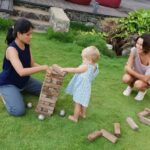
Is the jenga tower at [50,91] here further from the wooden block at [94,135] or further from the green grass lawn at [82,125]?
the wooden block at [94,135]

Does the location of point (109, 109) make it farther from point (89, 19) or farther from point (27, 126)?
point (89, 19)

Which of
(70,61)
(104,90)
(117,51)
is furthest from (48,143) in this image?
(117,51)

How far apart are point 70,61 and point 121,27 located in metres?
1.92

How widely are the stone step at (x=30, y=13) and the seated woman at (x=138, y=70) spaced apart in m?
3.70

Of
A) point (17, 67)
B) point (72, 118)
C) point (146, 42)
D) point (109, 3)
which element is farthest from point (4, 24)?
point (109, 3)

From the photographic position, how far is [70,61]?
7199mm

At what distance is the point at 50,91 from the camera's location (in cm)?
488

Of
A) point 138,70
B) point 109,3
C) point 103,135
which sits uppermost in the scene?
point 109,3

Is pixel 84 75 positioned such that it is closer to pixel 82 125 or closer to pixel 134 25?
pixel 82 125

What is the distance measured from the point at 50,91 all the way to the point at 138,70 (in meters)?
1.84

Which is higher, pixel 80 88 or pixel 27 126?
pixel 80 88

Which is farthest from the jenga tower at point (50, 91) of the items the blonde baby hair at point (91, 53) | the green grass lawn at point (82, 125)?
the blonde baby hair at point (91, 53)

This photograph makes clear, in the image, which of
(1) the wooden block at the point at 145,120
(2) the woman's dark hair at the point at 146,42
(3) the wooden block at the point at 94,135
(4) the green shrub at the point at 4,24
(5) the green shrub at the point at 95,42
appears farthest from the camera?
(4) the green shrub at the point at 4,24

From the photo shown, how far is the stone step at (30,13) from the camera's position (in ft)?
29.9
